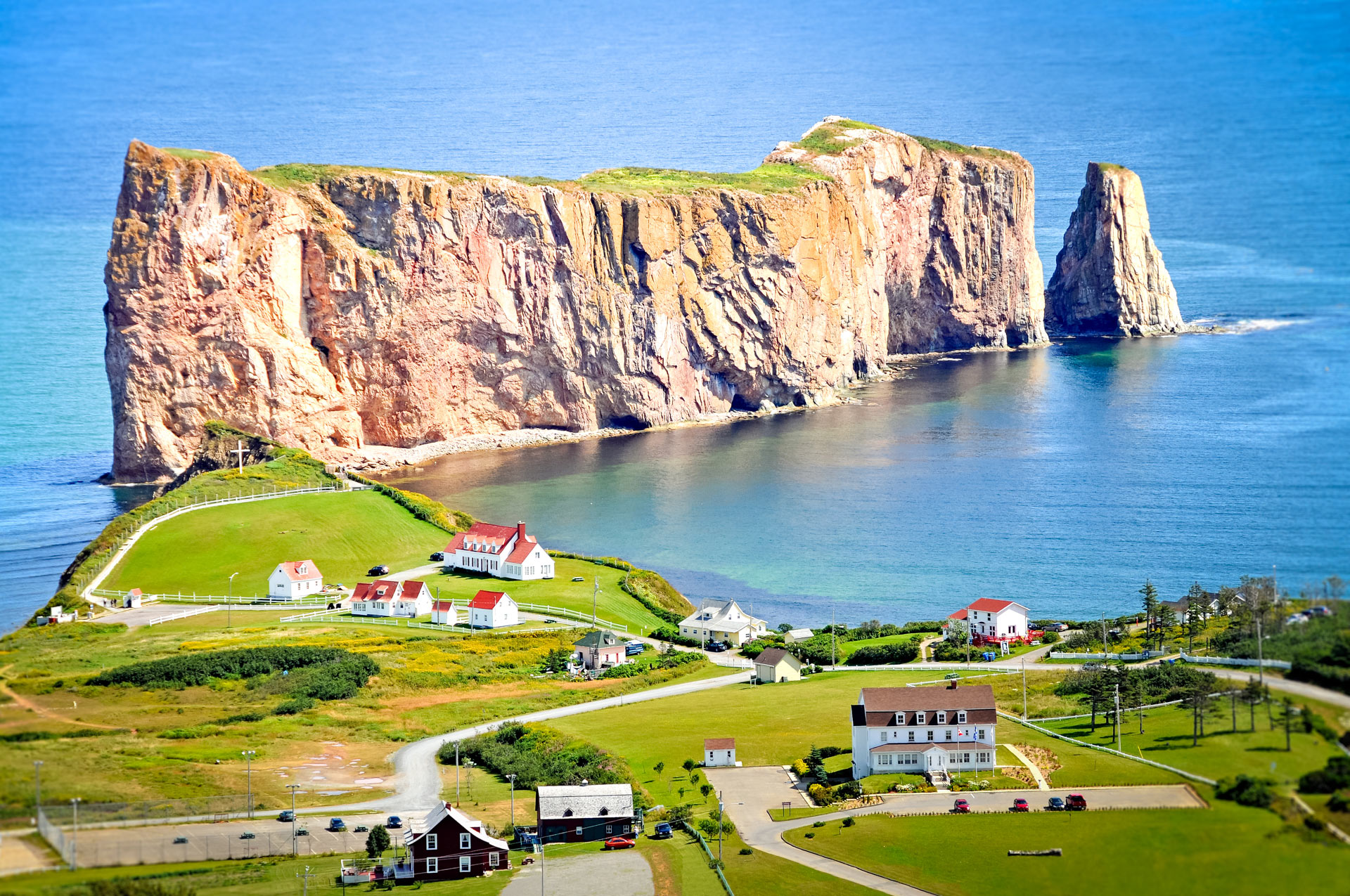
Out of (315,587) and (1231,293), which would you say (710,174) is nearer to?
(315,587)

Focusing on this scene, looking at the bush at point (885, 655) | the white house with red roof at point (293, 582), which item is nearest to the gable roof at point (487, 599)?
the white house with red roof at point (293, 582)

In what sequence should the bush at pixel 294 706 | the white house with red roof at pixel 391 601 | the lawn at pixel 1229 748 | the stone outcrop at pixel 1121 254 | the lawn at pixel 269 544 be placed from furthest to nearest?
the stone outcrop at pixel 1121 254, the lawn at pixel 269 544, the white house with red roof at pixel 391 601, the bush at pixel 294 706, the lawn at pixel 1229 748

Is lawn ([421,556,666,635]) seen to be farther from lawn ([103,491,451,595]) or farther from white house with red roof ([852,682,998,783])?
white house with red roof ([852,682,998,783])

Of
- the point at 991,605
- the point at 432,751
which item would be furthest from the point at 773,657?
the point at 432,751

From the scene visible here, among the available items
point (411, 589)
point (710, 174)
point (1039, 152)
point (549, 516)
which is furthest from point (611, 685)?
point (710, 174)

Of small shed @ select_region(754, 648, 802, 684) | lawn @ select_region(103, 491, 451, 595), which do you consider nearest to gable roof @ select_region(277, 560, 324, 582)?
lawn @ select_region(103, 491, 451, 595)

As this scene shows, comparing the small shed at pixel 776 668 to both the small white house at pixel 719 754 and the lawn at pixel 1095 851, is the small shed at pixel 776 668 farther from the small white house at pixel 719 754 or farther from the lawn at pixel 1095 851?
the lawn at pixel 1095 851
